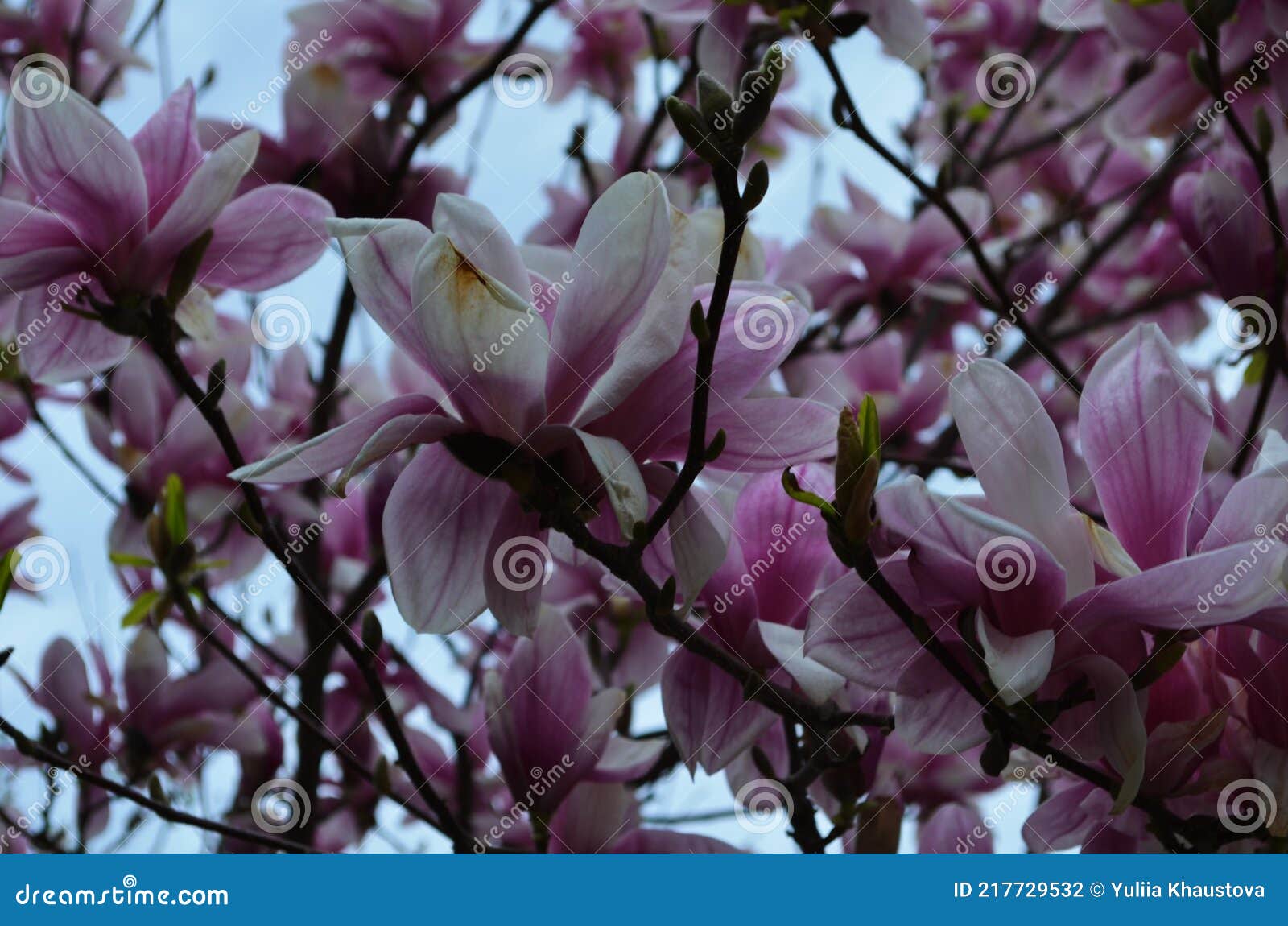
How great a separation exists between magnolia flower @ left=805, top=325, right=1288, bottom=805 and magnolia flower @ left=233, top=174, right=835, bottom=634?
0.11 metres

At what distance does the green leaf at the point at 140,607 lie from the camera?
1048mm

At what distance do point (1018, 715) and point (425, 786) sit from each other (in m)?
0.41

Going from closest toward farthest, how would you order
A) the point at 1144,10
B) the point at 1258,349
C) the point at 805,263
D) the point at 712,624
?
the point at 712,624
the point at 1258,349
the point at 1144,10
the point at 805,263

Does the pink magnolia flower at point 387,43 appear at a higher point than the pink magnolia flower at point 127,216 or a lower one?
higher

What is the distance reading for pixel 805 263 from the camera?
136 centimetres

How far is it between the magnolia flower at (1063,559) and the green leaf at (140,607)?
66 centimetres

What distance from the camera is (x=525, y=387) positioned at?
2.06 ft

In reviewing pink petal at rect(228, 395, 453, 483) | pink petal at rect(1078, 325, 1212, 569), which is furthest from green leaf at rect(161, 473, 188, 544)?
pink petal at rect(1078, 325, 1212, 569)

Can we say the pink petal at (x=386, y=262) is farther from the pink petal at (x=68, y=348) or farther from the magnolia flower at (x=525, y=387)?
the pink petal at (x=68, y=348)

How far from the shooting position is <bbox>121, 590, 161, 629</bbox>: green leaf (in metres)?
1.05

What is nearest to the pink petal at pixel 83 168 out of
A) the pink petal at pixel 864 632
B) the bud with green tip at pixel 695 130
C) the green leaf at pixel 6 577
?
the green leaf at pixel 6 577

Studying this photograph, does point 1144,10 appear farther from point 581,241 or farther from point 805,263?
point 581,241

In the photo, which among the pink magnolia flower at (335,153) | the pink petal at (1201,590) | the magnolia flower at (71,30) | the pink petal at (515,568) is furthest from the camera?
the magnolia flower at (71,30)

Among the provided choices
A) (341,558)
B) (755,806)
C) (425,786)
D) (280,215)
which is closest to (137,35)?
(341,558)
